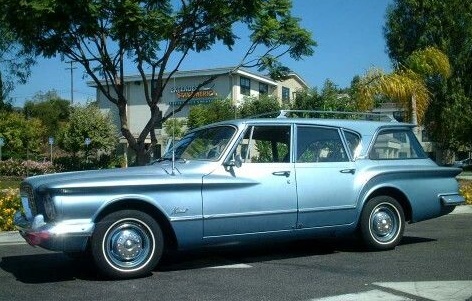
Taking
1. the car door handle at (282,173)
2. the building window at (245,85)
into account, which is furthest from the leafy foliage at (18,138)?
the car door handle at (282,173)

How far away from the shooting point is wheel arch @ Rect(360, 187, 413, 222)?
24.7 ft

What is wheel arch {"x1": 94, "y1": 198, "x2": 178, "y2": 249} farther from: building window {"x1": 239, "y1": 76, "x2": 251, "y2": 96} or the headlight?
building window {"x1": 239, "y1": 76, "x2": 251, "y2": 96}

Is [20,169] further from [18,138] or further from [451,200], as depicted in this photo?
[451,200]

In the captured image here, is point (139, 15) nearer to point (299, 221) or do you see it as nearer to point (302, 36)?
point (302, 36)

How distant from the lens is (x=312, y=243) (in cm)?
836

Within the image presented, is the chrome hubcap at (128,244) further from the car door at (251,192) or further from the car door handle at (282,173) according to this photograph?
the car door handle at (282,173)

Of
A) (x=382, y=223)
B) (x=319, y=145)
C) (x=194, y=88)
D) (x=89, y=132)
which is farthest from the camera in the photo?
(x=194, y=88)

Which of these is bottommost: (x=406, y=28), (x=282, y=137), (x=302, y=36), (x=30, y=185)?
(x=30, y=185)

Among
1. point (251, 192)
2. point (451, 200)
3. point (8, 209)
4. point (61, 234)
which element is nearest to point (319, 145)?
point (251, 192)

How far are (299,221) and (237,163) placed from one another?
1.01 meters

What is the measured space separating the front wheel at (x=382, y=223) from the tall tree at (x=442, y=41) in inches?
916

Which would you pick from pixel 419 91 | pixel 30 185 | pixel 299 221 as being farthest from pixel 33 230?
pixel 419 91

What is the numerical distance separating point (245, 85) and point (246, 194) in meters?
40.2

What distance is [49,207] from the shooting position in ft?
18.8
